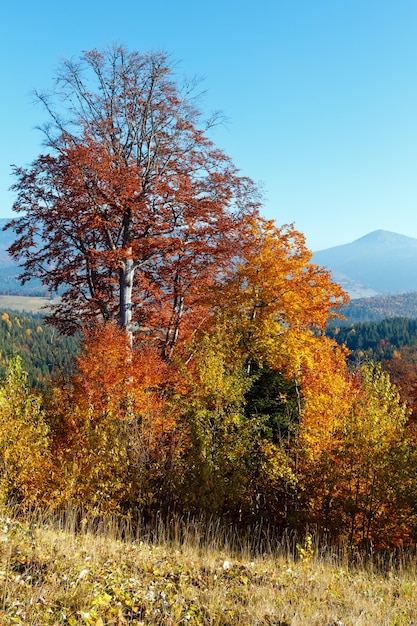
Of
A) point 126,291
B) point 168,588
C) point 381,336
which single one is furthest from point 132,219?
point 381,336

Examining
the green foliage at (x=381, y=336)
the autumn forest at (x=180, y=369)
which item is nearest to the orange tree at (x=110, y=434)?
the autumn forest at (x=180, y=369)

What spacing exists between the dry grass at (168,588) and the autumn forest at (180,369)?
165 inches

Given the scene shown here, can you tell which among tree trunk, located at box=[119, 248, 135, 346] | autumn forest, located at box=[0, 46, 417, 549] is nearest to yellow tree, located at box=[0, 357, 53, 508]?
autumn forest, located at box=[0, 46, 417, 549]

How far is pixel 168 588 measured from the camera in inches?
293

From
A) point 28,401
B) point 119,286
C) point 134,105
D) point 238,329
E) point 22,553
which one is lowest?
point 22,553

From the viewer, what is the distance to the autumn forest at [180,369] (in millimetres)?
13945

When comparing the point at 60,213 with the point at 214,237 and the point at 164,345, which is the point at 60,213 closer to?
A: the point at 214,237

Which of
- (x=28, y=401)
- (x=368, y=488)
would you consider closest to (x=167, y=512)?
(x=28, y=401)

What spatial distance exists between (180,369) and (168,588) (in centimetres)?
913

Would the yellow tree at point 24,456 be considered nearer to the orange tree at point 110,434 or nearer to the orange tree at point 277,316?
the orange tree at point 110,434

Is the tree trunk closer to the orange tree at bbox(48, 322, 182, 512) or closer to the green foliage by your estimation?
the orange tree at bbox(48, 322, 182, 512)

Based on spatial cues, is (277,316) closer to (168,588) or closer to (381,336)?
(168,588)

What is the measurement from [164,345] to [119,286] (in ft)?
13.3

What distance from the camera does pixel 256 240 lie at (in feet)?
71.2
